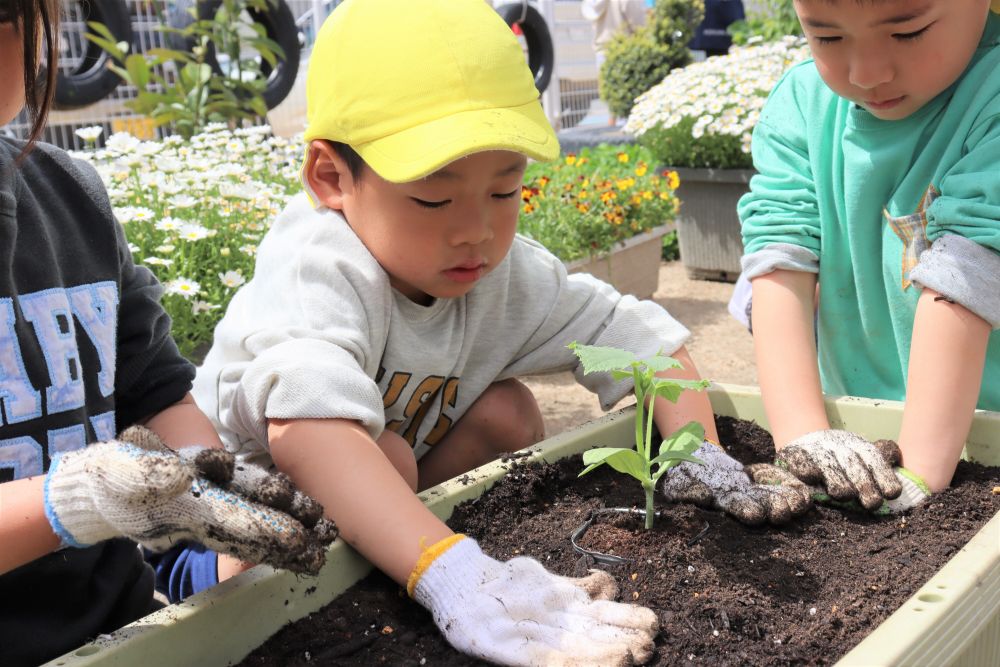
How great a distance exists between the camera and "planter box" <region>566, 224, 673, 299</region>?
4.48m


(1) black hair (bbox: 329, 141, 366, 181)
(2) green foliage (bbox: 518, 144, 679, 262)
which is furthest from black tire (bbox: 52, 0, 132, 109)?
(1) black hair (bbox: 329, 141, 366, 181)

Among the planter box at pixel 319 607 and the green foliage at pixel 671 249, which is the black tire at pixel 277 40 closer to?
the green foliage at pixel 671 249

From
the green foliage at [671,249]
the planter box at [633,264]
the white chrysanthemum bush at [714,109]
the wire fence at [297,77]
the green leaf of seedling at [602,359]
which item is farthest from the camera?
the wire fence at [297,77]

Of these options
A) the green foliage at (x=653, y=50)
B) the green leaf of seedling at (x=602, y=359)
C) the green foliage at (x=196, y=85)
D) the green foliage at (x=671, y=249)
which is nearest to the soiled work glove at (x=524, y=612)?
the green leaf of seedling at (x=602, y=359)

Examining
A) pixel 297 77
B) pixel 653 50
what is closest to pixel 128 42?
pixel 297 77

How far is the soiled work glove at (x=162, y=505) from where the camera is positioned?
100 cm

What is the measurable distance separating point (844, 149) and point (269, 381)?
3.90 ft

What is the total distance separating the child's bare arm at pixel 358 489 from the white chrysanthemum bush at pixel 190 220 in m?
1.34

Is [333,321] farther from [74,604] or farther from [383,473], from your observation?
[74,604]

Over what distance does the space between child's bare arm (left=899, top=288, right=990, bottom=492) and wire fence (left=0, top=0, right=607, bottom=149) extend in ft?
9.21

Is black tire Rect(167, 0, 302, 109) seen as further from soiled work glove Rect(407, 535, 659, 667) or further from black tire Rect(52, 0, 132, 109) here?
soiled work glove Rect(407, 535, 659, 667)

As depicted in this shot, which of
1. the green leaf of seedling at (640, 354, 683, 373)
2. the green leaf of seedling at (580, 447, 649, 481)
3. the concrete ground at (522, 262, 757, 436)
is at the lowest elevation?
the concrete ground at (522, 262, 757, 436)

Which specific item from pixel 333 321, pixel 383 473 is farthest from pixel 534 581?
pixel 333 321

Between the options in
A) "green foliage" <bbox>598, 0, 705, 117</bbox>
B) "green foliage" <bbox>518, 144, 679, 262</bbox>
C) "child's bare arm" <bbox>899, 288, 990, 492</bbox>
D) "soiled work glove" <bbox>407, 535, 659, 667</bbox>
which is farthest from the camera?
"green foliage" <bbox>598, 0, 705, 117</bbox>
